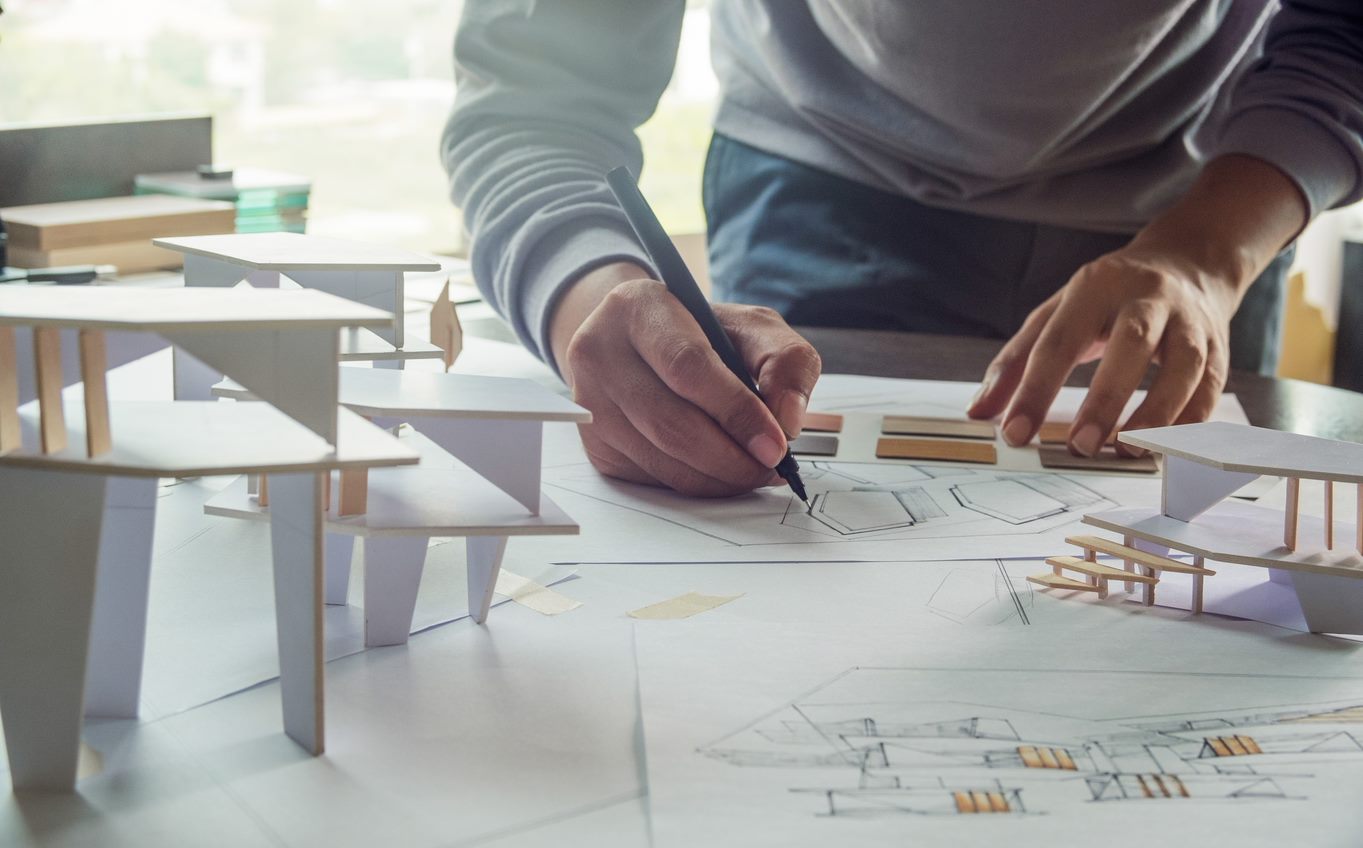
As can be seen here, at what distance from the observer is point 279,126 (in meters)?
2.91

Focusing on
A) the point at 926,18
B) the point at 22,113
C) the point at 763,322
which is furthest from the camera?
the point at 22,113

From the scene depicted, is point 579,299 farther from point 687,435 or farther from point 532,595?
point 532,595

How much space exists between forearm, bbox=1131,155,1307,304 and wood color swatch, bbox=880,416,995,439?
0.29 meters

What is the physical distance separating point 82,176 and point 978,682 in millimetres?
1356

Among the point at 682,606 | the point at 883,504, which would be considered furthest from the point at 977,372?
the point at 682,606

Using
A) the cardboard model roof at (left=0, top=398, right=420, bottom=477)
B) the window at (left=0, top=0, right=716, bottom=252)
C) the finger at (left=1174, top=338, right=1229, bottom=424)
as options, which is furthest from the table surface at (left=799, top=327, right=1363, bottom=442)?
the window at (left=0, top=0, right=716, bottom=252)

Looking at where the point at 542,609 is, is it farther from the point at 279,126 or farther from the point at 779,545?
the point at 279,126

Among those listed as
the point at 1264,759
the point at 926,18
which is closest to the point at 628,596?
the point at 1264,759

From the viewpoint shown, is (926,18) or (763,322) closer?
(763,322)

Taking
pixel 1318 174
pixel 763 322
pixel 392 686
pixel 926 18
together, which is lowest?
pixel 392 686

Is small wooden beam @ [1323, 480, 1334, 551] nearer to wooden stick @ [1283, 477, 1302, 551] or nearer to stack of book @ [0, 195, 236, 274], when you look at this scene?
wooden stick @ [1283, 477, 1302, 551]

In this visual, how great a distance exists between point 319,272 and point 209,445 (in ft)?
0.87

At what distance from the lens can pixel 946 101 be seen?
123 cm

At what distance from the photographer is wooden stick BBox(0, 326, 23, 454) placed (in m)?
0.46
